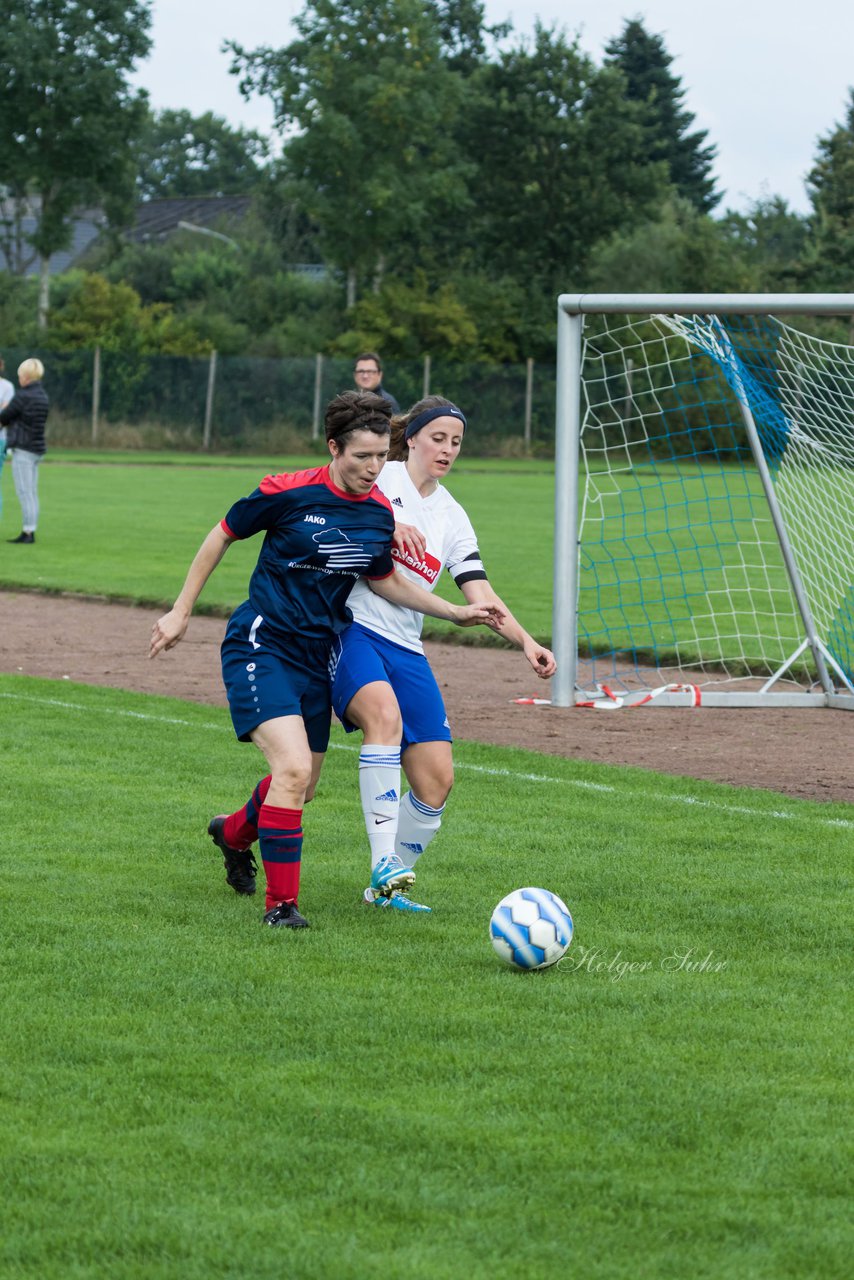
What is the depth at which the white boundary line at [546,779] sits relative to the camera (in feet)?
23.4

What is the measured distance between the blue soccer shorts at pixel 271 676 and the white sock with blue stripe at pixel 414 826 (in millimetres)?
392

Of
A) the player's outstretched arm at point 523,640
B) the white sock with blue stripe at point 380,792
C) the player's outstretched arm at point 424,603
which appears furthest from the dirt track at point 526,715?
the white sock with blue stripe at point 380,792

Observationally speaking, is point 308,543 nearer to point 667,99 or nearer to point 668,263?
point 668,263

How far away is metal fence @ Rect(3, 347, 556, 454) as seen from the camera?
4181cm

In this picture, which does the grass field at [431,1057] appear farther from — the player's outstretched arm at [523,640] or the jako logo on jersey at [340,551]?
the jako logo on jersey at [340,551]

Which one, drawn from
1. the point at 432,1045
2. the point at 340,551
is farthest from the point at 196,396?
the point at 432,1045

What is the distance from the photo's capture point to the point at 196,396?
139 ft

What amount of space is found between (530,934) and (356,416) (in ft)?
5.60

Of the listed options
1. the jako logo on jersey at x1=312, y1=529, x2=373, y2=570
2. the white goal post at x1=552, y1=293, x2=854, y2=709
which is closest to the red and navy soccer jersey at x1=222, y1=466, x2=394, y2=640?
the jako logo on jersey at x1=312, y1=529, x2=373, y2=570

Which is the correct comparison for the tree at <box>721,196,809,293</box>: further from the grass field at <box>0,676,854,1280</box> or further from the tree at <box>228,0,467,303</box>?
the grass field at <box>0,676,854,1280</box>

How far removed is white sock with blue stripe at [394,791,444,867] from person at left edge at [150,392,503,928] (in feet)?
1.25

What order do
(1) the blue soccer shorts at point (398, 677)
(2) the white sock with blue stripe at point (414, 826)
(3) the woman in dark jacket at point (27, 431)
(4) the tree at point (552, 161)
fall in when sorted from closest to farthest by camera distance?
1. (1) the blue soccer shorts at point (398, 677)
2. (2) the white sock with blue stripe at point (414, 826)
3. (3) the woman in dark jacket at point (27, 431)
4. (4) the tree at point (552, 161)

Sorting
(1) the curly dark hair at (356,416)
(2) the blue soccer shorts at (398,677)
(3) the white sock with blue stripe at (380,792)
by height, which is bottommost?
(3) the white sock with blue stripe at (380,792)

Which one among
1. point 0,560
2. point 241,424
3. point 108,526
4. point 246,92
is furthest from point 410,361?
point 0,560
